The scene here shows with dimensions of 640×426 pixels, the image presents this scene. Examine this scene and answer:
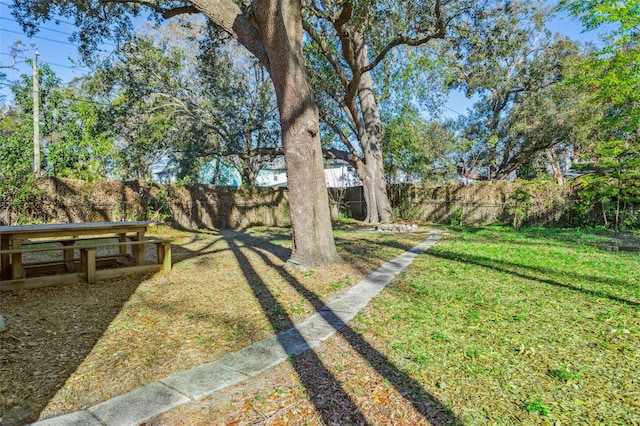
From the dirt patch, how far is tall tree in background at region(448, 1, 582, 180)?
632 inches

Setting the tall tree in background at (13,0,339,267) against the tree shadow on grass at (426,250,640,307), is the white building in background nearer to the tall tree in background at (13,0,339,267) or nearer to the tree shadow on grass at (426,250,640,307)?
the tree shadow on grass at (426,250,640,307)

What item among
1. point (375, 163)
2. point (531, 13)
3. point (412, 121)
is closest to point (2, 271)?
point (375, 163)

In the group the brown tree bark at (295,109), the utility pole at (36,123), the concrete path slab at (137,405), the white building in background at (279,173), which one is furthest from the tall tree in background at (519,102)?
the utility pole at (36,123)

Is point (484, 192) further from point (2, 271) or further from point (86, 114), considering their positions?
point (86, 114)

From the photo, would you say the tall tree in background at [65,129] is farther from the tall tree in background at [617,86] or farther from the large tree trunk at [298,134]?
the tall tree in background at [617,86]

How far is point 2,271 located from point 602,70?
1553 cm

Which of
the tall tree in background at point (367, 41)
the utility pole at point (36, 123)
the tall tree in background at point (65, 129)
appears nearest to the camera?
the tall tree in background at point (367, 41)

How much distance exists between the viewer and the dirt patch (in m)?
2.34

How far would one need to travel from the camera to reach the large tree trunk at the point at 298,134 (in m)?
5.72

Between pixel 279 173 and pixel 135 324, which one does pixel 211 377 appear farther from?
pixel 279 173

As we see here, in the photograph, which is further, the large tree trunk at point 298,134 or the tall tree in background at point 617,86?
the tall tree in background at point 617,86

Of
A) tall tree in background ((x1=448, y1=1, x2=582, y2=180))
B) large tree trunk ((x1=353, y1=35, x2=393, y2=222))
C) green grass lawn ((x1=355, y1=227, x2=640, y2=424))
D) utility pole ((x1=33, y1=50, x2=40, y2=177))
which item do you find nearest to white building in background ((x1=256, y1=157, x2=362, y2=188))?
tall tree in background ((x1=448, y1=1, x2=582, y2=180))

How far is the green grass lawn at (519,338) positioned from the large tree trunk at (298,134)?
62.7 inches

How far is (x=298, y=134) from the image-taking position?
A: 19.1 ft
